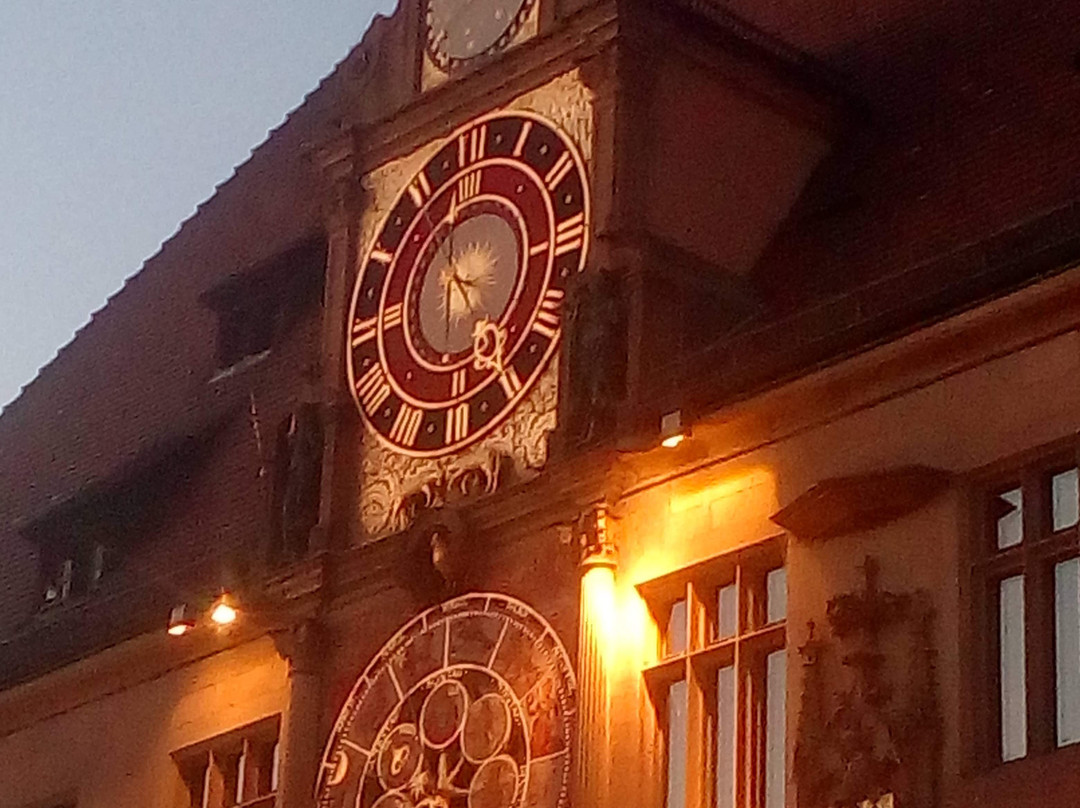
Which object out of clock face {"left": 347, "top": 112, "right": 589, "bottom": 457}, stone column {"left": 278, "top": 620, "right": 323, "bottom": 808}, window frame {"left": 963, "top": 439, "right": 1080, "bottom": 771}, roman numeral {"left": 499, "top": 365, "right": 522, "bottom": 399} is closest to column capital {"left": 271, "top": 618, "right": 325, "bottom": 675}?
stone column {"left": 278, "top": 620, "right": 323, "bottom": 808}

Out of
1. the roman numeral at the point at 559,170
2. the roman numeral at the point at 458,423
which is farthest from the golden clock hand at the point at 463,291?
the roman numeral at the point at 559,170

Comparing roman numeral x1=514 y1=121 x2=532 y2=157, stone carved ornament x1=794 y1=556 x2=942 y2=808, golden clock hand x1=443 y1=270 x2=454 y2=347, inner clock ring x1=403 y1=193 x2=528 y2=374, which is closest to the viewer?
stone carved ornament x1=794 y1=556 x2=942 y2=808

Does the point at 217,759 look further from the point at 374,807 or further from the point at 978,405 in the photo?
the point at 978,405

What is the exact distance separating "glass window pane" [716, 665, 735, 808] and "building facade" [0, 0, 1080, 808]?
0.08 feet

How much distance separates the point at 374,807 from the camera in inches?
867

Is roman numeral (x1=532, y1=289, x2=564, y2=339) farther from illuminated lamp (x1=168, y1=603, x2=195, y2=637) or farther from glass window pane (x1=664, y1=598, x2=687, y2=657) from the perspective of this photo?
illuminated lamp (x1=168, y1=603, x2=195, y2=637)

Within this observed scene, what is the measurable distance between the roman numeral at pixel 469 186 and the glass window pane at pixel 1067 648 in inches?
246

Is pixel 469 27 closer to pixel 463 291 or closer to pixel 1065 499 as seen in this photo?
pixel 463 291

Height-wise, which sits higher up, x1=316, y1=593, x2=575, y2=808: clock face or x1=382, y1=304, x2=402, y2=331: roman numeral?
x1=382, y1=304, x2=402, y2=331: roman numeral

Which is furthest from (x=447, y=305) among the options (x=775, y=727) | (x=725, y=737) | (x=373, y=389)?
(x=775, y=727)

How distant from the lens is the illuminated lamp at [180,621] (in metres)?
24.2

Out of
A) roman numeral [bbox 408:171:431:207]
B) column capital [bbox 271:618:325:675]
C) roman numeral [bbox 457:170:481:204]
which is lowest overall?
column capital [bbox 271:618:325:675]

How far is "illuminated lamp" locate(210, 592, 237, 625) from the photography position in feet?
77.9

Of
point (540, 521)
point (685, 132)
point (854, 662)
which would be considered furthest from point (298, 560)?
point (854, 662)
